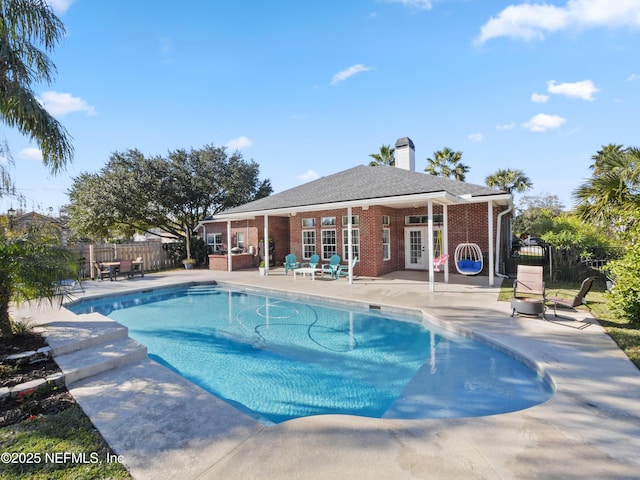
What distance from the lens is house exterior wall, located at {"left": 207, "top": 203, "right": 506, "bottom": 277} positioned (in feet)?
40.3

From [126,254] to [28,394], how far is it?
15100 millimetres

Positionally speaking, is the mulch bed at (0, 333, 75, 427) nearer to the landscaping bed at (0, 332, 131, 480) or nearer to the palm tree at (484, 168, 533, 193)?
the landscaping bed at (0, 332, 131, 480)

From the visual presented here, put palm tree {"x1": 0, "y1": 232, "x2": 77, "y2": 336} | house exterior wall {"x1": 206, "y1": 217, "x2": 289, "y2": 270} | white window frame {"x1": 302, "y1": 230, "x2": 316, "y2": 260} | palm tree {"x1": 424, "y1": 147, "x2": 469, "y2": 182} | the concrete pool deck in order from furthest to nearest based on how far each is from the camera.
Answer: palm tree {"x1": 424, "y1": 147, "x2": 469, "y2": 182} → house exterior wall {"x1": 206, "y1": 217, "x2": 289, "y2": 270} → white window frame {"x1": 302, "y1": 230, "x2": 316, "y2": 260} → palm tree {"x1": 0, "y1": 232, "x2": 77, "y2": 336} → the concrete pool deck

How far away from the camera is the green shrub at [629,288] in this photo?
5047mm

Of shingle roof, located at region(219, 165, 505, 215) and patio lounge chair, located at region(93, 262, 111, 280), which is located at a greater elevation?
shingle roof, located at region(219, 165, 505, 215)

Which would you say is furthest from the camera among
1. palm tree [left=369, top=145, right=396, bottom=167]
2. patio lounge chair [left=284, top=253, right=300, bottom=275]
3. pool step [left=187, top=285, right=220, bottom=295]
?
palm tree [left=369, top=145, right=396, bottom=167]

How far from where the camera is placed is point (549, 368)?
3.97 m

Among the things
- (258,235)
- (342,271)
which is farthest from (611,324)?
(258,235)

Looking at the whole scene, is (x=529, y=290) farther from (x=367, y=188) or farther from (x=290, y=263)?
(x=290, y=263)

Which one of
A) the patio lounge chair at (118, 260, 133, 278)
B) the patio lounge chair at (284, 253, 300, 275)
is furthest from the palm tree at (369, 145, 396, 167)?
the patio lounge chair at (118, 260, 133, 278)

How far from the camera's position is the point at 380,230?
1323 centimetres

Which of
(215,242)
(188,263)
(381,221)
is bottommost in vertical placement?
(188,263)

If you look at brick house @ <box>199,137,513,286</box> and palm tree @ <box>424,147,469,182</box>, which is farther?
palm tree @ <box>424,147,469,182</box>

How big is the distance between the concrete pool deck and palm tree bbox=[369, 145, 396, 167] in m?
24.3
